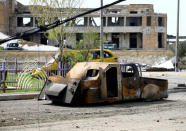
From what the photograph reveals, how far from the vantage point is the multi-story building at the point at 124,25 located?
71688mm

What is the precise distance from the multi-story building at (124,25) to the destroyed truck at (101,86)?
57.0 m

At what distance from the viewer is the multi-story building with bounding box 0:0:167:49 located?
71.7 metres

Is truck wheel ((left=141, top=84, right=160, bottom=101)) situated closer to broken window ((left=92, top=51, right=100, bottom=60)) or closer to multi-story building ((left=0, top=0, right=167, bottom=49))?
broken window ((left=92, top=51, right=100, bottom=60))

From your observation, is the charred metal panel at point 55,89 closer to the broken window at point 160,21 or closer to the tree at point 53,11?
the tree at point 53,11

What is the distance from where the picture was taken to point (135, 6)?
78.6 meters

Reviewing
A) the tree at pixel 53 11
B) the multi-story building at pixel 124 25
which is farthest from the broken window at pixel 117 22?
the tree at pixel 53 11

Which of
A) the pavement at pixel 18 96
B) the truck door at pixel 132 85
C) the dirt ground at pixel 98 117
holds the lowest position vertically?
the pavement at pixel 18 96

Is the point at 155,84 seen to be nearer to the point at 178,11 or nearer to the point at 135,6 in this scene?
the point at 178,11

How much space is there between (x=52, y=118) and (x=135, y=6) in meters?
71.7

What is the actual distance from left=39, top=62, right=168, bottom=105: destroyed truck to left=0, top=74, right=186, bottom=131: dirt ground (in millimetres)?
283

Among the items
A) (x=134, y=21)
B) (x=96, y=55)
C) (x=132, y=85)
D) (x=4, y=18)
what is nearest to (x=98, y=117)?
(x=132, y=85)

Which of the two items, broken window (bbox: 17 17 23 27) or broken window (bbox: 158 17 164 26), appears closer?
broken window (bbox: 158 17 164 26)

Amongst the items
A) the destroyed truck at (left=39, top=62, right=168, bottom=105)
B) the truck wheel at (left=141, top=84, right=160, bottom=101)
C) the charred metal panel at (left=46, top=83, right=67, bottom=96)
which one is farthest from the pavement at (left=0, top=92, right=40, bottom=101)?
the truck wheel at (left=141, top=84, right=160, bottom=101)

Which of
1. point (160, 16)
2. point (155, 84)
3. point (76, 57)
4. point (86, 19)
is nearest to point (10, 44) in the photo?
point (86, 19)
